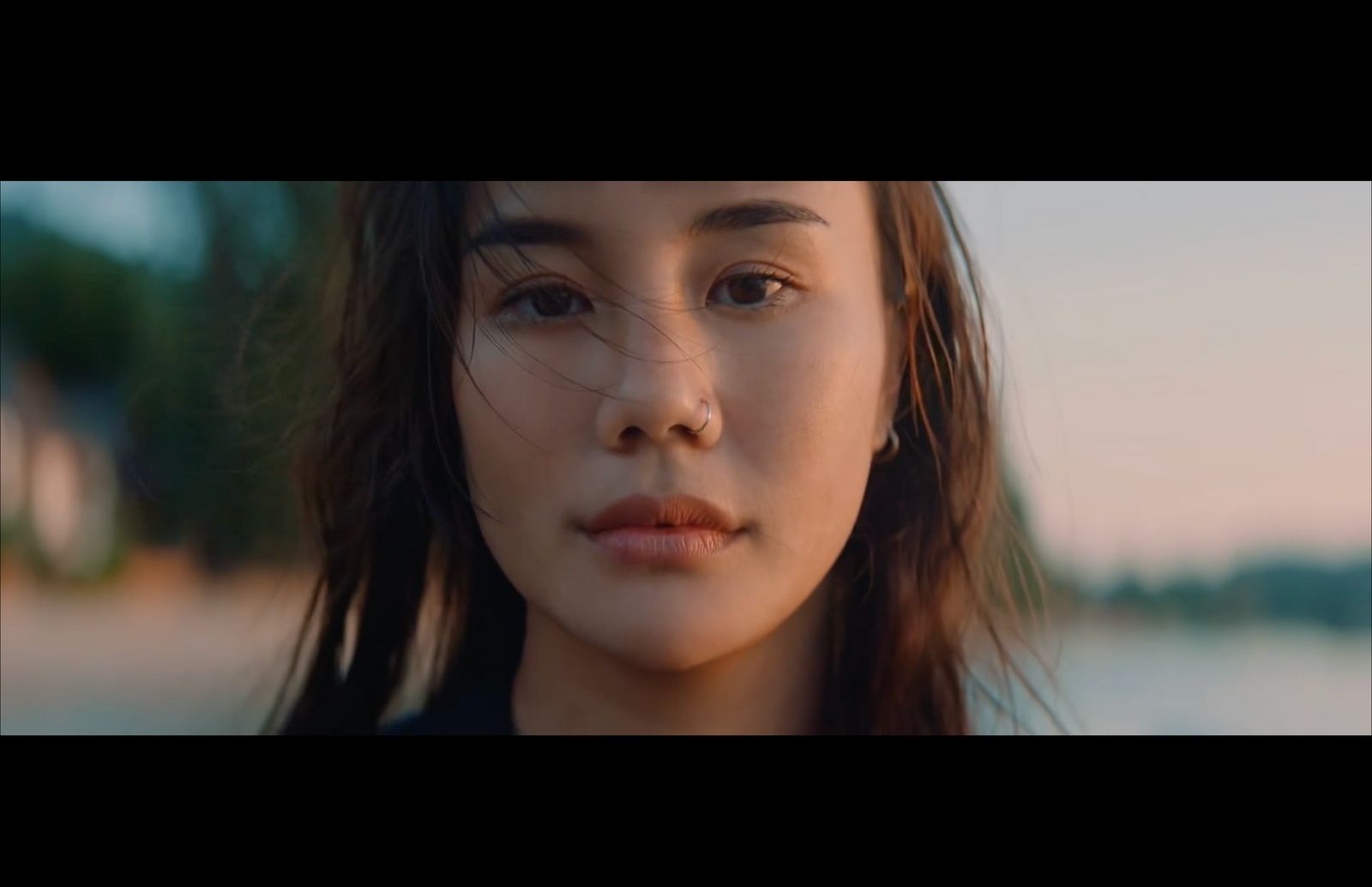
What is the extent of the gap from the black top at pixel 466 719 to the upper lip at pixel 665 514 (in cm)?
28

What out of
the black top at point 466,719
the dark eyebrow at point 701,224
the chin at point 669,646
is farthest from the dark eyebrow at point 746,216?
the black top at point 466,719

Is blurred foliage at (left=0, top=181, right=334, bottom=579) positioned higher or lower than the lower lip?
higher

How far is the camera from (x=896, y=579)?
3.93 feet

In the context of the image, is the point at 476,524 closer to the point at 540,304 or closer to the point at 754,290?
the point at 540,304

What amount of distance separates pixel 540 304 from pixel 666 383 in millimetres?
140

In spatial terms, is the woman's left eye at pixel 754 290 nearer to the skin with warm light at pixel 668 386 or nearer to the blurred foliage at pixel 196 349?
the skin with warm light at pixel 668 386

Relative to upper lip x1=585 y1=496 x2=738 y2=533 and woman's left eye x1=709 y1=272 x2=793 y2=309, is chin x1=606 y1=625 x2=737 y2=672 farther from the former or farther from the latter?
woman's left eye x1=709 y1=272 x2=793 y2=309

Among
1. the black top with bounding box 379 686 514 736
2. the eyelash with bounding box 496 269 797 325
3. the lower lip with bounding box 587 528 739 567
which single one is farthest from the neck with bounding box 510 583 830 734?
the eyelash with bounding box 496 269 797 325

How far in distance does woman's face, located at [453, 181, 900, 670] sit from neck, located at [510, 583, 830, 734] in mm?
58

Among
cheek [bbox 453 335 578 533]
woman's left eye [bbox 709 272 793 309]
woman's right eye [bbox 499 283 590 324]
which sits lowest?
cheek [bbox 453 335 578 533]

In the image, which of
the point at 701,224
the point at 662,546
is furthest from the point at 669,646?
the point at 701,224

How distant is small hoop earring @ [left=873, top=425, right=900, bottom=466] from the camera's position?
1.17 meters

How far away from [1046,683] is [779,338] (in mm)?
461

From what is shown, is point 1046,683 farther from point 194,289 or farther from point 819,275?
point 194,289
